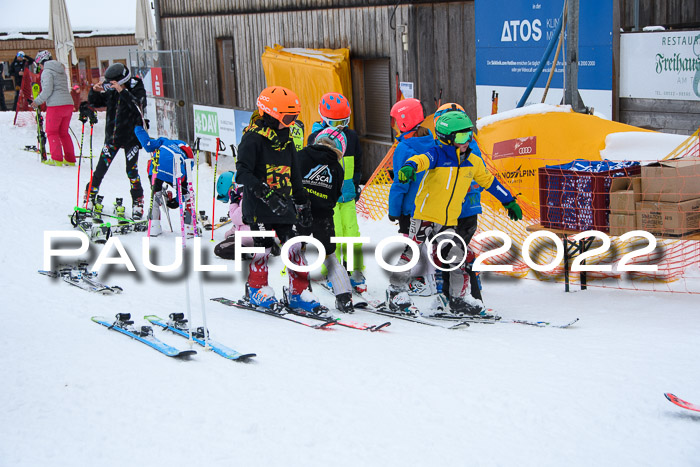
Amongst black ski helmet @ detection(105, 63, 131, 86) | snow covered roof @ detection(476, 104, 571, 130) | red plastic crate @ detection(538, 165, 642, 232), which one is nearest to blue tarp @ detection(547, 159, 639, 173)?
red plastic crate @ detection(538, 165, 642, 232)

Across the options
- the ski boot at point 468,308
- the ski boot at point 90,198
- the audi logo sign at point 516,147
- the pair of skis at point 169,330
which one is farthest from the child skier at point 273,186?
the ski boot at point 90,198

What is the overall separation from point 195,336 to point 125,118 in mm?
5677

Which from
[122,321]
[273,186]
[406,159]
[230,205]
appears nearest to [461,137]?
[406,159]

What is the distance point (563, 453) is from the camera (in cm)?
390

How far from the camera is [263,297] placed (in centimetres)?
683

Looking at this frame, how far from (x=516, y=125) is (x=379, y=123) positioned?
5250 mm

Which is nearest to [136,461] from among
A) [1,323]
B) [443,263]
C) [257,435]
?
[257,435]

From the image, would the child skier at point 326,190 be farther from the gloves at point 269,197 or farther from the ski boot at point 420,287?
the ski boot at point 420,287

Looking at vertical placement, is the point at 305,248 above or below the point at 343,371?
above

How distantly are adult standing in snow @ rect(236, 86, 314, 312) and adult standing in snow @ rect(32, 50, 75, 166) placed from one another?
973 cm

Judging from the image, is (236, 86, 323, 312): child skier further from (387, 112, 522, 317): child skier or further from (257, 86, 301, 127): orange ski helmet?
(387, 112, 522, 317): child skier

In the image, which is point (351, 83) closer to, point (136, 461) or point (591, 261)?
point (591, 261)

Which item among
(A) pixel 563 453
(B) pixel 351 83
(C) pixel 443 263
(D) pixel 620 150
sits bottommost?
(A) pixel 563 453

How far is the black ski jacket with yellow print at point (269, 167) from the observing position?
21.1ft
